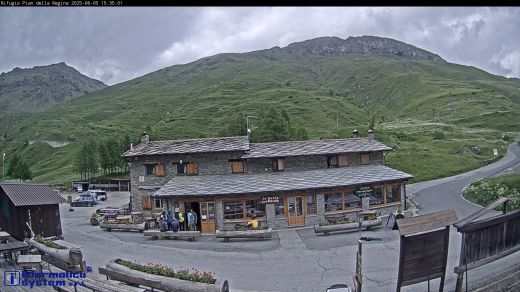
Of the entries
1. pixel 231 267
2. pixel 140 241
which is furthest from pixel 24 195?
pixel 231 267

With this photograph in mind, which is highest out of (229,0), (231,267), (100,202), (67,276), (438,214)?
(229,0)

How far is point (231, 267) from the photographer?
18.9m

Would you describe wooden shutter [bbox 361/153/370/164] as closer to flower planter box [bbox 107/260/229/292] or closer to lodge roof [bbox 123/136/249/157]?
lodge roof [bbox 123/136/249/157]

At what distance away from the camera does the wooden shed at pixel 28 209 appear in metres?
22.8

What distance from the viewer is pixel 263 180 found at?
99.1 feet

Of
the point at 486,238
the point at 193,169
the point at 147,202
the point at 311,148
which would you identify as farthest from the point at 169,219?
the point at 486,238

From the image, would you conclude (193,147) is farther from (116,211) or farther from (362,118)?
(362,118)

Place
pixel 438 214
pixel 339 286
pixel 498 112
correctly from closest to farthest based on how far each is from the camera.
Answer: pixel 438 214 → pixel 339 286 → pixel 498 112

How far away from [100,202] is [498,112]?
108m

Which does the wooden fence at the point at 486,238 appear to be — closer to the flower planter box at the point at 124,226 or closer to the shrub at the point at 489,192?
the shrub at the point at 489,192

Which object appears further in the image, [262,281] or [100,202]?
[100,202]

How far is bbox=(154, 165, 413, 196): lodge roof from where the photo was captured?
28547 mm

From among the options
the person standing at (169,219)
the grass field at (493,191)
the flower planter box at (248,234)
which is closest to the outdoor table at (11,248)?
the person standing at (169,219)

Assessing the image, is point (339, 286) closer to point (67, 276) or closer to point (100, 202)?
point (67, 276)
